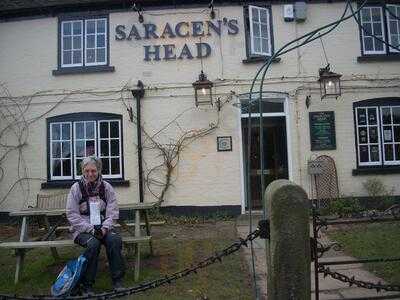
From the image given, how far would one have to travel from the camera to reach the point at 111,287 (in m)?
5.98

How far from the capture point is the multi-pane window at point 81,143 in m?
12.2

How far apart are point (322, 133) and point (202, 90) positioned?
10.6ft

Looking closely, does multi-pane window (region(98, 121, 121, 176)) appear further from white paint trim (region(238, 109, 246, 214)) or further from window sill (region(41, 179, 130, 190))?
white paint trim (region(238, 109, 246, 214))

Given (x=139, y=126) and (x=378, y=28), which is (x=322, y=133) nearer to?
(x=378, y=28)

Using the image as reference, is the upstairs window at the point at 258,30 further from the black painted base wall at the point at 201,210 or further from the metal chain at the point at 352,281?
the metal chain at the point at 352,281

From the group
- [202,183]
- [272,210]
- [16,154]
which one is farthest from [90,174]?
[16,154]

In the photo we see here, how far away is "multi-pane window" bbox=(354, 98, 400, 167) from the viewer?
39.6 feet

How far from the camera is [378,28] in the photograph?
41.1 ft

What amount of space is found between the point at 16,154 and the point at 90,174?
696 centimetres

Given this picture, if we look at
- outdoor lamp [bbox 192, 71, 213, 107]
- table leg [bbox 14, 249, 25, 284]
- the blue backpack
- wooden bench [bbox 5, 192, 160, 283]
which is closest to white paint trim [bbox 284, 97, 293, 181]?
outdoor lamp [bbox 192, 71, 213, 107]

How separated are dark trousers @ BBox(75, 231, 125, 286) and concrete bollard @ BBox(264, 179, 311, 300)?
2279 millimetres

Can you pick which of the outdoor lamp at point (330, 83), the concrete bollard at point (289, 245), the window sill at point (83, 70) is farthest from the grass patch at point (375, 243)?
the window sill at point (83, 70)

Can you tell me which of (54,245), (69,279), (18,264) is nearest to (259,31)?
→ (54,245)

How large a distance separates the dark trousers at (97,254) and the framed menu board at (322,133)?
7.26 meters
